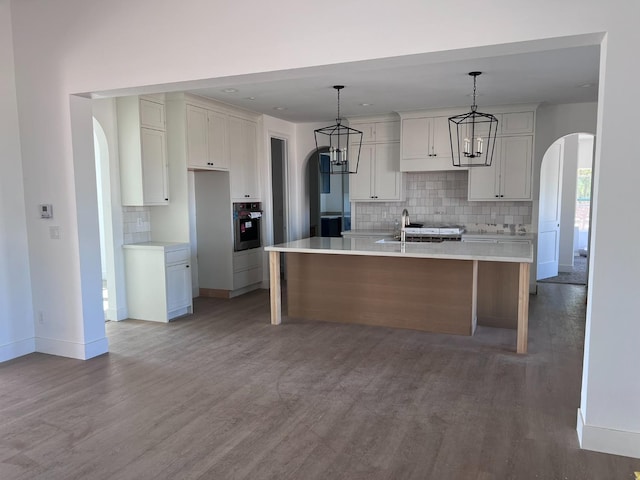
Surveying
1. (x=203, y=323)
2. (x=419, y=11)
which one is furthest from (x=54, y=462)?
(x=419, y=11)

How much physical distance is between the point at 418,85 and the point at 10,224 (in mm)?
4269

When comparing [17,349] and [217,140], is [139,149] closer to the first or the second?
[217,140]

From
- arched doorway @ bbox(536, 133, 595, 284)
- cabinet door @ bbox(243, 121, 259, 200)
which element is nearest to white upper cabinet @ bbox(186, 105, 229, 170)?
cabinet door @ bbox(243, 121, 259, 200)

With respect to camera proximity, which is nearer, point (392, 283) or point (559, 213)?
point (392, 283)

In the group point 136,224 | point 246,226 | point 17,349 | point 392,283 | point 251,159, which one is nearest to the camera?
point 17,349

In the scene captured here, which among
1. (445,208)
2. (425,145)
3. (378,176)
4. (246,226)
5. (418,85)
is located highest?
(418,85)

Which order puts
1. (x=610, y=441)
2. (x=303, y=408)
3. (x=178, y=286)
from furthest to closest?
(x=178, y=286) < (x=303, y=408) < (x=610, y=441)

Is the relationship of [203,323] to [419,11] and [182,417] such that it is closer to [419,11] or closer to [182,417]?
[182,417]

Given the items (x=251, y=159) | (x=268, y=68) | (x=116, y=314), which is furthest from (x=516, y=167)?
(x=116, y=314)

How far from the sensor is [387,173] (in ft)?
23.9

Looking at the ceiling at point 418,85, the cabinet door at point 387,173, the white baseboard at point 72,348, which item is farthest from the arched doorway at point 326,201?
the white baseboard at point 72,348

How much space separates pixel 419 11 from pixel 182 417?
294 centimetres

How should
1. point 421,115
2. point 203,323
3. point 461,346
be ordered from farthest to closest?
point 421,115, point 203,323, point 461,346

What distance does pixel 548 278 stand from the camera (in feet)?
26.0
